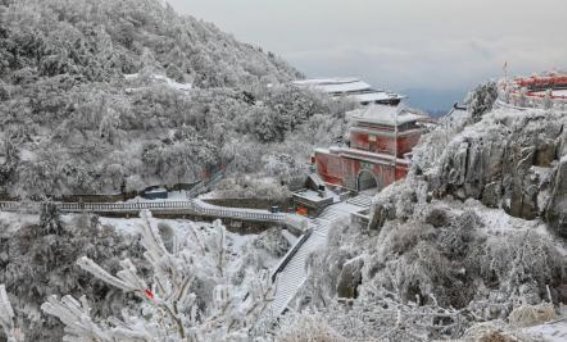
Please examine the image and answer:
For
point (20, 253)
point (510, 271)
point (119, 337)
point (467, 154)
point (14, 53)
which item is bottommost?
point (20, 253)

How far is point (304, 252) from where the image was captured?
2012 centimetres

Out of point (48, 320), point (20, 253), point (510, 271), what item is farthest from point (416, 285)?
point (20, 253)

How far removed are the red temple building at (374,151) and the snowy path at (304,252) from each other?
1.10m

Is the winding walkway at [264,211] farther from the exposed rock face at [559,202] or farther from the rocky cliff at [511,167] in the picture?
the exposed rock face at [559,202]

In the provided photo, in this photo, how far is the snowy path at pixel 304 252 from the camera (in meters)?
18.1

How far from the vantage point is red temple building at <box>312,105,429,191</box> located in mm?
22047

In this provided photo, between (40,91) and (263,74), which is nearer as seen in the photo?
(40,91)

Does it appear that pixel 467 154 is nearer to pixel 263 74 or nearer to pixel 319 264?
pixel 319 264

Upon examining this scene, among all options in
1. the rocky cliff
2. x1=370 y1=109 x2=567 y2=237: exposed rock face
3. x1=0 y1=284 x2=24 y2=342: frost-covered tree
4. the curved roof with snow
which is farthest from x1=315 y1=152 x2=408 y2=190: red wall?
x1=0 y1=284 x2=24 y2=342: frost-covered tree

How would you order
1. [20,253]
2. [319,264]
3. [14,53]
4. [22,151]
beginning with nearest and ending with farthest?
[319,264]
[20,253]
[22,151]
[14,53]

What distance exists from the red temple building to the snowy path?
1.10m

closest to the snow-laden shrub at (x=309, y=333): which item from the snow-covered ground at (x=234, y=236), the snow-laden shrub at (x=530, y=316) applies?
the snow-laden shrub at (x=530, y=316)

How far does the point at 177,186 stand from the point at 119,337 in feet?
70.9

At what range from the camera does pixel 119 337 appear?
3.41 meters
